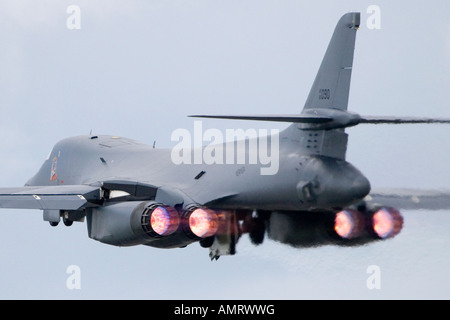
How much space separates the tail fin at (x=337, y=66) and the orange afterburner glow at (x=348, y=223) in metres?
3.19

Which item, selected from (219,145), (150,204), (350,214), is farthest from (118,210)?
(350,214)

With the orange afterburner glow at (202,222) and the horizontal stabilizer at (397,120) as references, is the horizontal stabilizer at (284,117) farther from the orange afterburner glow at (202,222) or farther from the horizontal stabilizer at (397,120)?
the orange afterburner glow at (202,222)

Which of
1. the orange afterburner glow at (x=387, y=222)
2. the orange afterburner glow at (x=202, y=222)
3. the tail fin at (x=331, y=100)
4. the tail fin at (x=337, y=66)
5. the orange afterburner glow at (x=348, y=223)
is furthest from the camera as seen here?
the orange afterburner glow at (x=202, y=222)

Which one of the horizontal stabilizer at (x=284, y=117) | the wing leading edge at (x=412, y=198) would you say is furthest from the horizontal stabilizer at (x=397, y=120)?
the wing leading edge at (x=412, y=198)

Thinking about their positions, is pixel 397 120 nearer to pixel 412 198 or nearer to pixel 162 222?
pixel 412 198

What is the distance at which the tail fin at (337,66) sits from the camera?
→ 26.9 metres

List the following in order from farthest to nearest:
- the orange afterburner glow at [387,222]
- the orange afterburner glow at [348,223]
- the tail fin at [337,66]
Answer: the orange afterburner glow at [348,223] → the orange afterburner glow at [387,222] → the tail fin at [337,66]

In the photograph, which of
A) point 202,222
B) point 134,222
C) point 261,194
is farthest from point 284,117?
point 134,222

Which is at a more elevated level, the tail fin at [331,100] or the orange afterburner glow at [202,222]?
the tail fin at [331,100]

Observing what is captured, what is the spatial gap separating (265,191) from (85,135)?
10893mm

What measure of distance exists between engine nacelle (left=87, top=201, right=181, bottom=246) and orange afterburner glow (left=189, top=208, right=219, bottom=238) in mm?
401

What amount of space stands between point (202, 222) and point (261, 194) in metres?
1.77

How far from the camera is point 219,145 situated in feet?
101

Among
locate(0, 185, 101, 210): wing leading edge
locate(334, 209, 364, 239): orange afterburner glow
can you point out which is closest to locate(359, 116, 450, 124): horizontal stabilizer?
locate(334, 209, 364, 239): orange afterburner glow
